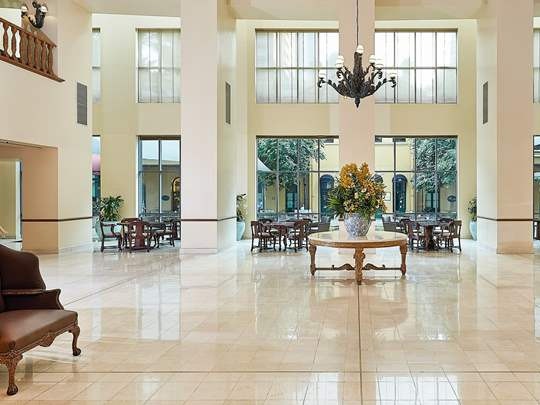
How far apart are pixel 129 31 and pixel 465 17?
33.5 feet

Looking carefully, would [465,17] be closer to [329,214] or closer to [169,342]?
[329,214]

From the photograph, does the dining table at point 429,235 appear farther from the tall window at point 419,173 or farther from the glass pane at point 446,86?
the glass pane at point 446,86

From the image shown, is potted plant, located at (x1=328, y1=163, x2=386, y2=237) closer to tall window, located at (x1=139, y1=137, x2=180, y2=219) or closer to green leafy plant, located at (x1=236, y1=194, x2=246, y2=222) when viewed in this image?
green leafy plant, located at (x1=236, y1=194, x2=246, y2=222)

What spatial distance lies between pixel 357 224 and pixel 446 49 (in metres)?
11.0

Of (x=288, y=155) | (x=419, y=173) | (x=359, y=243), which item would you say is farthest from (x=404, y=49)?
(x=359, y=243)

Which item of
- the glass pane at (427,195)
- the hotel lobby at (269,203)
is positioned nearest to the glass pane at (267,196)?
the hotel lobby at (269,203)

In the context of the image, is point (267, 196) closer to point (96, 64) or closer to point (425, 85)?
point (425, 85)

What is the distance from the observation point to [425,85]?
16859mm

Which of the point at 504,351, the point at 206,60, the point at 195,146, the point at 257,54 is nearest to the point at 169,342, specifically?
the point at 504,351

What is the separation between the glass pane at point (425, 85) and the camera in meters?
16.8

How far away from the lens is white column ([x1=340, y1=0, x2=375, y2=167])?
12.0m

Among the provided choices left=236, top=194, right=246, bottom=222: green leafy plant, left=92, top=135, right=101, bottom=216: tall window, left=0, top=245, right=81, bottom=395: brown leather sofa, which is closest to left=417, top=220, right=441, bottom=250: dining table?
left=236, top=194, right=246, bottom=222: green leafy plant

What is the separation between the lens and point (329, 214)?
1750cm

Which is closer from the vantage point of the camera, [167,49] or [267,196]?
[167,49]
